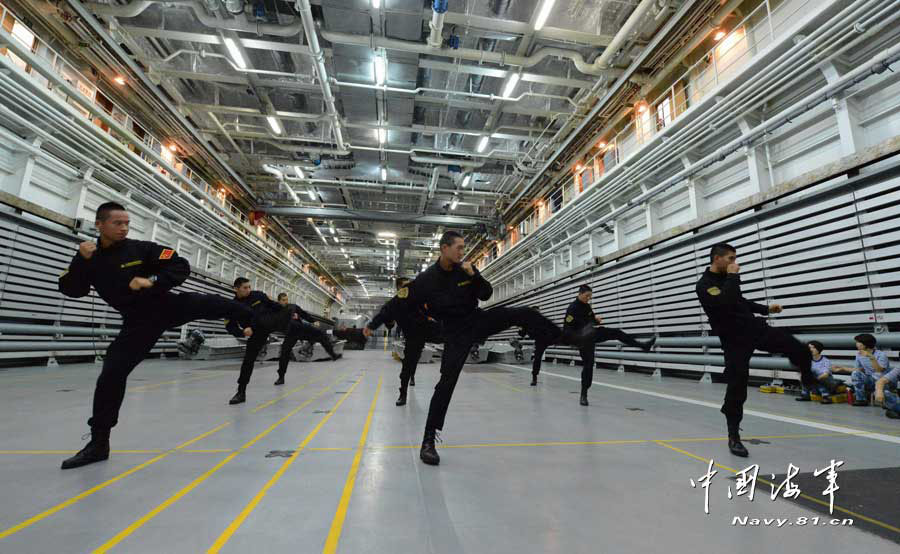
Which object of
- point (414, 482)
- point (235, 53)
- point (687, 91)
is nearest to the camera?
point (414, 482)

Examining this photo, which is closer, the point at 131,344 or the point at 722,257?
the point at 131,344

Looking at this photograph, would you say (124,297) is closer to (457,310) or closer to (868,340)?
(457,310)

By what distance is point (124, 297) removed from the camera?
2.60 m

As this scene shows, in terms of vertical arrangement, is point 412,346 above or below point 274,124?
below

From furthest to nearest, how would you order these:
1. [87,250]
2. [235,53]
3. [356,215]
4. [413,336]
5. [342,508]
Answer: [356,215], [235,53], [413,336], [87,250], [342,508]

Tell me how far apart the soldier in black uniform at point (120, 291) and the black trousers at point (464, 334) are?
1.99 m

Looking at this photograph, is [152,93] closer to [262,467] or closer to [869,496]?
[262,467]

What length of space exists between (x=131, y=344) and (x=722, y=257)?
458cm

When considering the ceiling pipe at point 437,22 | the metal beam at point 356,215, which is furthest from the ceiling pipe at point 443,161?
the ceiling pipe at point 437,22

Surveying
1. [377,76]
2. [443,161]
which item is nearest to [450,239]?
[377,76]

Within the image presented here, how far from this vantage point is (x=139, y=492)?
6.37ft

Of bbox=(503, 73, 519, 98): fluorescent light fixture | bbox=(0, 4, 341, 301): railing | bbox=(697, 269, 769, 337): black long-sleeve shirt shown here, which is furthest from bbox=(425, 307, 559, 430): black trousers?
bbox=(0, 4, 341, 301): railing

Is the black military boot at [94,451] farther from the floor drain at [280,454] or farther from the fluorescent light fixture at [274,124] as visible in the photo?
the fluorescent light fixture at [274,124]

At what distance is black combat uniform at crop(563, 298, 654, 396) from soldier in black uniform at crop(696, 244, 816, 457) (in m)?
1.12
